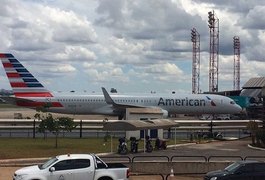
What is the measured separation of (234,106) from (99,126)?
63.9 ft

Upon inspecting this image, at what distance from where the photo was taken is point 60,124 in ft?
138

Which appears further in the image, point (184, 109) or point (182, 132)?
point (184, 109)

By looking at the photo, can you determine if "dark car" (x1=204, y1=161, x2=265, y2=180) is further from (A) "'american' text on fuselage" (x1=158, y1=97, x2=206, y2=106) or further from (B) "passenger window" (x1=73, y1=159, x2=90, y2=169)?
(A) "'american' text on fuselage" (x1=158, y1=97, x2=206, y2=106)

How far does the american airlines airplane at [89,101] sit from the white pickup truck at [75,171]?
155 feet

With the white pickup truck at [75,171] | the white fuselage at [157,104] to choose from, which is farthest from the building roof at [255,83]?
the white pickup truck at [75,171]

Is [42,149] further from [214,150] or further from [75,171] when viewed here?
[75,171]

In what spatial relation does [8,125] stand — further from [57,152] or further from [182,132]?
[57,152]

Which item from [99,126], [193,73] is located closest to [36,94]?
[99,126]

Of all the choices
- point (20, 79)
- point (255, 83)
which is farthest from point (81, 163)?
point (255, 83)

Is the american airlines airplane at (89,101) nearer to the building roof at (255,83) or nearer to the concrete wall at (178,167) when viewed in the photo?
the building roof at (255,83)

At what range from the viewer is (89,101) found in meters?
70.8

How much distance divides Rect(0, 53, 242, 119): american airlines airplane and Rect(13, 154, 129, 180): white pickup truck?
47.4 metres

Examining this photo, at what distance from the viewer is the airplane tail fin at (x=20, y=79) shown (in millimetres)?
68438

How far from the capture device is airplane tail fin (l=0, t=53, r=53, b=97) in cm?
6844
